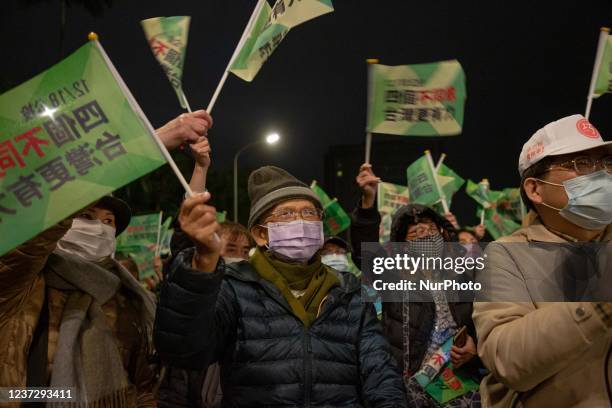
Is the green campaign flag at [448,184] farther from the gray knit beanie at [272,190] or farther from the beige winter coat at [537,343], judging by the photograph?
the beige winter coat at [537,343]

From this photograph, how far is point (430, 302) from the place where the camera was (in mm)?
4043

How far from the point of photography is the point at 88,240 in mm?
3189

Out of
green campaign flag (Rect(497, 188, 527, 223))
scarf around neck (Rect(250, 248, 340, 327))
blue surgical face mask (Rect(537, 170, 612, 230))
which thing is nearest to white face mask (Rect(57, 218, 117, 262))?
scarf around neck (Rect(250, 248, 340, 327))

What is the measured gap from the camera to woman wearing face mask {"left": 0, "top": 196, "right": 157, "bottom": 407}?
2445 mm

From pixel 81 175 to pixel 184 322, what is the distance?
0.70 metres

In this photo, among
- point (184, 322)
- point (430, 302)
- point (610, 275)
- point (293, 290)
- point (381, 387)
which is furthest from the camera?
point (430, 302)

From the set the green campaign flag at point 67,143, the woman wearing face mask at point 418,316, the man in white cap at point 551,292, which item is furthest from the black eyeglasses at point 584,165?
the green campaign flag at point 67,143

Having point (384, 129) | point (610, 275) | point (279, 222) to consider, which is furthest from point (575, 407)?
point (384, 129)

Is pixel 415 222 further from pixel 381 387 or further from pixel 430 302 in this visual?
pixel 381 387

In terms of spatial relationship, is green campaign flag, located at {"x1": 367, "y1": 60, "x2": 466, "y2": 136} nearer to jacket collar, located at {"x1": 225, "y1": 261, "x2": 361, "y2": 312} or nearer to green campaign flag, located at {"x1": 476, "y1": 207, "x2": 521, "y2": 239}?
jacket collar, located at {"x1": 225, "y1": 261, "x2": 361, "y2": 312}

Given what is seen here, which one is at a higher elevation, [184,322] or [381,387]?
[184,322]

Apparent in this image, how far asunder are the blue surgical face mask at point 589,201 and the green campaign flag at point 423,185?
4842 mm

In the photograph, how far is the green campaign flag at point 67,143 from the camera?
215cm

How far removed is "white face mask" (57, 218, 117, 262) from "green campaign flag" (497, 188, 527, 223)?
24.8 ft
